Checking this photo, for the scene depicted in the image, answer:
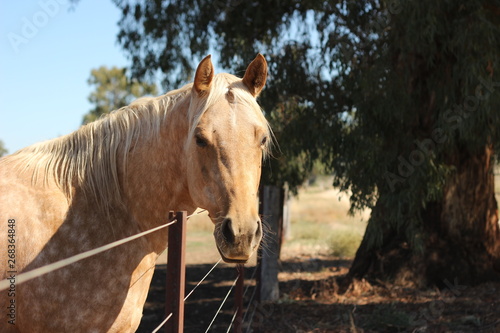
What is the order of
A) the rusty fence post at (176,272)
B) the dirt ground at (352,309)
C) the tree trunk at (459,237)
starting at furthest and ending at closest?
the tree trunk at (459,237), the dirt ground at (352,309), the rusty fence post at (176,272)

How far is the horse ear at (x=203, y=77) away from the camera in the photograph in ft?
8.89

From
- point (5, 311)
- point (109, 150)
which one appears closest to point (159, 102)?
point (109, 150)

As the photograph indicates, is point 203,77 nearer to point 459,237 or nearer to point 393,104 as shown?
point 393,104

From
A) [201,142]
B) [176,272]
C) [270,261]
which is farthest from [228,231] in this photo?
[270,261]

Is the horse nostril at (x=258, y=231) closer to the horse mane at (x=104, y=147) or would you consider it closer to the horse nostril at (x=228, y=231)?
the horse nostril at (x=228, y=231)

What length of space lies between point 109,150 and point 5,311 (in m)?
1.04

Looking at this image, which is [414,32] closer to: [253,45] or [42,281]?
[253,45]

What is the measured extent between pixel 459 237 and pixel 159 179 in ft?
20.1

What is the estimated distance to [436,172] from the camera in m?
6.64

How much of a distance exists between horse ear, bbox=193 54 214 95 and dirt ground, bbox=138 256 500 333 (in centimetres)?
342

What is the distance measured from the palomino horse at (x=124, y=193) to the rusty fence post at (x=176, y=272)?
23 centimetres

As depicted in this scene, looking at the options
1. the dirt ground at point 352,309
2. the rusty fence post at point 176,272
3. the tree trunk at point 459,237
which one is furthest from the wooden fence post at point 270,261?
the rusty fence post at point 176,272

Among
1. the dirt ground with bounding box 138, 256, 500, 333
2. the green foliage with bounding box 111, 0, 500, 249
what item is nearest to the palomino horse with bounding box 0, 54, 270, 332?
the dirt ground with bounding box 138, 256, 500, 333

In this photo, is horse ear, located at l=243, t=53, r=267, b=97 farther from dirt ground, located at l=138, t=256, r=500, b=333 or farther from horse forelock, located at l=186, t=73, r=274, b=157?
dirt ground, located at l=138, t=256, r=500, b=333
